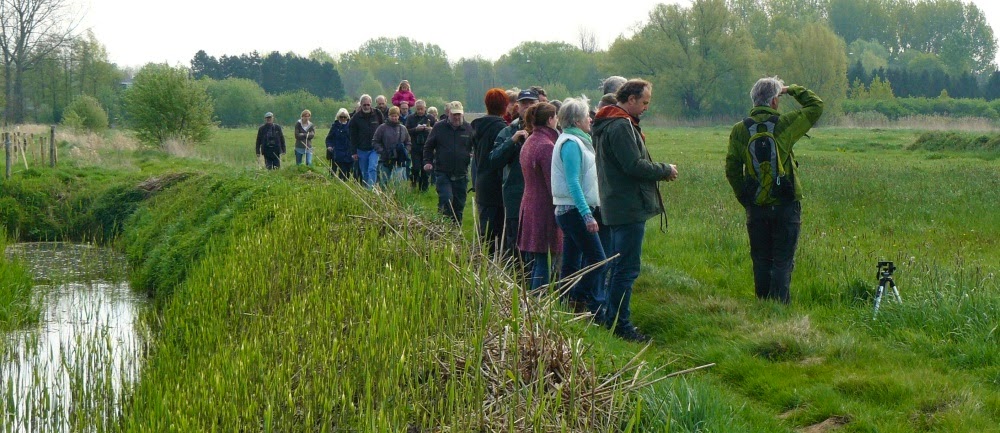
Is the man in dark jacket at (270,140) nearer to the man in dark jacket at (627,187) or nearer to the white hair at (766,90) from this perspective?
the man in dark jacket at (627,187)

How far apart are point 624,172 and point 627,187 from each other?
0.37 feet

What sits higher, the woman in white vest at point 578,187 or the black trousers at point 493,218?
the woman in white vest at point 578,187

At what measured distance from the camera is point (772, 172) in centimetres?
815

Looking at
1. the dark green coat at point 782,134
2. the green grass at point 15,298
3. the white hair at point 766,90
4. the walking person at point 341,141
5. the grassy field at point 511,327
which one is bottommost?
the green grass at point 15,298

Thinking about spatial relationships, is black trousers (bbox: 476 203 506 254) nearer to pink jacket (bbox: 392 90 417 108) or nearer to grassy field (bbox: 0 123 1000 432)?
grassy field (bbox: 0 123 1000 432)

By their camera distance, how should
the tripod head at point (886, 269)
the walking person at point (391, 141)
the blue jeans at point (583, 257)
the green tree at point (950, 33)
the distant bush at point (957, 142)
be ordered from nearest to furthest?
the blue jeans at point (583, 257) → the tripod head at point (886, 269) → the walking person at point (391, 141) → the distant bush at point (957, 142) → the green tree at point (950, 33)

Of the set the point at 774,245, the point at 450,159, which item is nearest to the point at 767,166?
the point at 774,245

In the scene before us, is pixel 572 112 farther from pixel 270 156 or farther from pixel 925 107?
pixel 925 107

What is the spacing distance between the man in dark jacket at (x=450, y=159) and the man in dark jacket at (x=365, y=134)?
3690mm

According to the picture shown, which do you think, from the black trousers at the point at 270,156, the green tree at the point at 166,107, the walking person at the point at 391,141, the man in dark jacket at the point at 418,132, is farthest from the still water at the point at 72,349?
the green tree at the point at 166,107

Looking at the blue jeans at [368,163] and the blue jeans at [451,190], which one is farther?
the blue jeans at [368,163]

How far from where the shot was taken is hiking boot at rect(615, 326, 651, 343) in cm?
767

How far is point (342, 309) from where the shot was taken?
21.2 feet

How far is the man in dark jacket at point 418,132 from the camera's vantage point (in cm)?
1741
